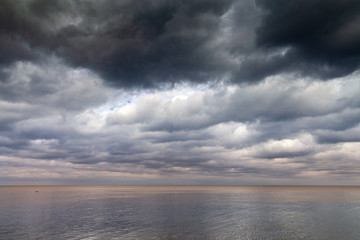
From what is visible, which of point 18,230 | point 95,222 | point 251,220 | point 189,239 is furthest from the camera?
point 251,220

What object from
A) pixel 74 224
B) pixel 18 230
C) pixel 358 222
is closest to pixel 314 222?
pixel 358 222

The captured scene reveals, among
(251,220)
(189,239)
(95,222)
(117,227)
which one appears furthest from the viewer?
(251,220)

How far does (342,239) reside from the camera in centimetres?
→ 4425

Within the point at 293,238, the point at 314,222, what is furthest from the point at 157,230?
the point at 314,222

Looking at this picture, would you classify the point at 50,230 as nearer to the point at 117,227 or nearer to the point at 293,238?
the point at 117,227

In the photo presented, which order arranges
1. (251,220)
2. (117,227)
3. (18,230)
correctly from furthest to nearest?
(251,220) < (117,227) < (18,230)

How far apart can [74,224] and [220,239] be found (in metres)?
31.4

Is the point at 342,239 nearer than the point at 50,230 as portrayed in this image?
Yes

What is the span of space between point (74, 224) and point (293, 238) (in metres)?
43.0

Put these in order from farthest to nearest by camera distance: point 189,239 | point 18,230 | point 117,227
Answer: point 117,227 → point 18,230 → point 189,239

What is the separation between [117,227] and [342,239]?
40786 millimetres

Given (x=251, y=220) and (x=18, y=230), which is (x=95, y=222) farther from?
(x=251, y=220)

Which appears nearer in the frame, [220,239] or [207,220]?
[220,239]

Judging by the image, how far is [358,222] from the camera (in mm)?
61094
